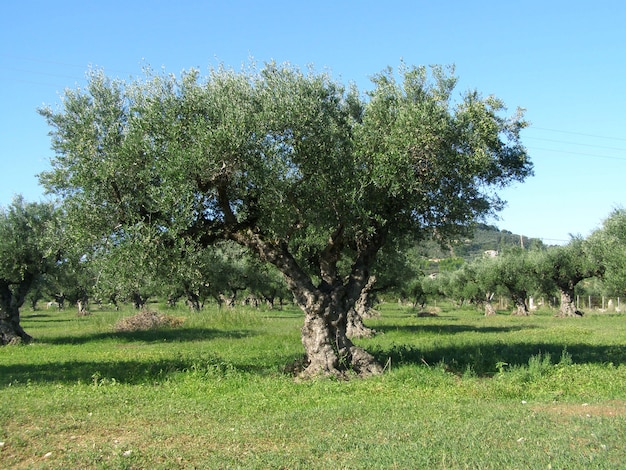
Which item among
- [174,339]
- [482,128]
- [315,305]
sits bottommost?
[174,339]

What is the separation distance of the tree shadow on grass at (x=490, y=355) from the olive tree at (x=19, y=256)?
53.1 ft

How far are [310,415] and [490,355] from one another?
10.5m

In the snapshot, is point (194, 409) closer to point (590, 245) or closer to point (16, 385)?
point (16, 385)

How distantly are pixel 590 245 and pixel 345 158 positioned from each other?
34810mm

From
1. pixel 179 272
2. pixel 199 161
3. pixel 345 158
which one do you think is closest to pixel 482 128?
pixel 345 158

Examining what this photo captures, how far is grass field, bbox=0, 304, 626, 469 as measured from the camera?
707 centimetres

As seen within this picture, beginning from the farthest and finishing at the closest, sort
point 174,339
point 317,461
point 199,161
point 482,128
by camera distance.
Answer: point 174,339 < point 482,128 < point 199,161 < point 317,461

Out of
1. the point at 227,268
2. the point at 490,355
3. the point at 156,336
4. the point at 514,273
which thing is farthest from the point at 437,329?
the point at 514,273

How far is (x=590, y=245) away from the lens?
135 feet

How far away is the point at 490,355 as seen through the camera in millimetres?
18000

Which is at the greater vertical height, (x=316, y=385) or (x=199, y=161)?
(x=199, y=161)

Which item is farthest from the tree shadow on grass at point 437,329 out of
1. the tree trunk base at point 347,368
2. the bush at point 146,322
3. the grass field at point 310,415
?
the tree trunk base at point 347,368

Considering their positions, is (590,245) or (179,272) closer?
(179,272)

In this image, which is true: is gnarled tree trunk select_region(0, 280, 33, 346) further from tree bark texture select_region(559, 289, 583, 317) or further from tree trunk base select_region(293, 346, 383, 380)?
tree bark texture select_region(559, 289, 583, 317)
